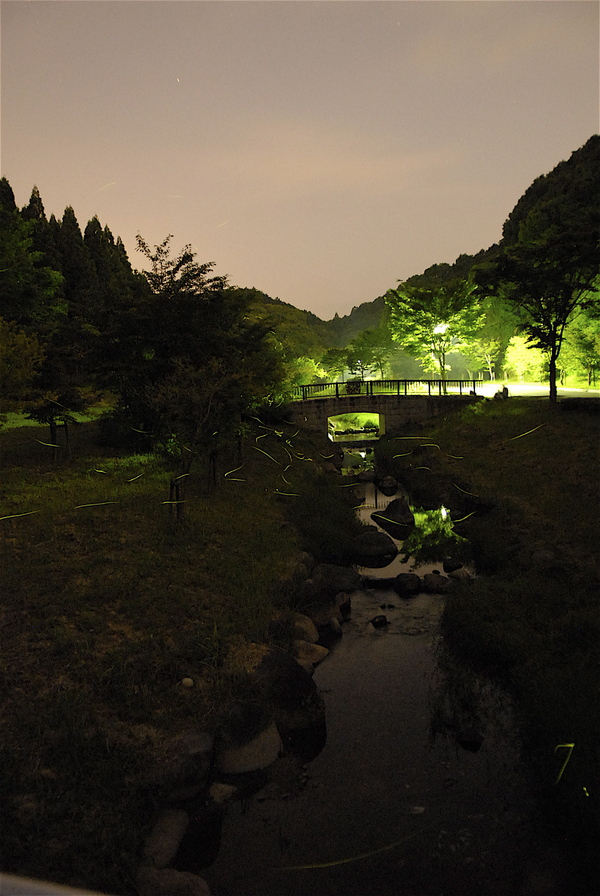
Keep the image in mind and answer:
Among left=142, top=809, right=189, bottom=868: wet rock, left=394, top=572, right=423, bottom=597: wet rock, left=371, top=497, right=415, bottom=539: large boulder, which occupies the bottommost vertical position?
left=142, top=809, right=189, bottom=868: wet rock

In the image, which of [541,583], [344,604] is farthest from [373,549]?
[541,583]

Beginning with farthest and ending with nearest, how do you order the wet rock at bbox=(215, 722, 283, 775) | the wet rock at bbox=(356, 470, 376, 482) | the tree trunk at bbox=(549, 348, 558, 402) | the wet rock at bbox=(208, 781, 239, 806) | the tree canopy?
1. the wet rock at bbox=(356, 470, 376, 482)
2. the tree trunk at bbox=(549, 348, 558, 402)
3. the tree canopy
4. the wet rock at bbox=(215, 722, 283, 775)
5. the wet rock at bbox=(208, 781, 239, 806)

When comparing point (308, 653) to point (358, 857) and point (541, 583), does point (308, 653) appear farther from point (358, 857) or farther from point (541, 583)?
point (541, 583)

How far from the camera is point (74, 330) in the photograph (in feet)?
76.7

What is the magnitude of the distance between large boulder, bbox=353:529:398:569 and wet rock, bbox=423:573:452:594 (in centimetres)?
246

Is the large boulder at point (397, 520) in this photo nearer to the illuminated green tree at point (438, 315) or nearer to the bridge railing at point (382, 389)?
the bridge railing at point (382, 389)

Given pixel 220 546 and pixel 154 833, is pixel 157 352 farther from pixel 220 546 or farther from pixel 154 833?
pixel 154 833

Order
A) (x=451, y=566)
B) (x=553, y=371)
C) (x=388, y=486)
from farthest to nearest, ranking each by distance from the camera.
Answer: (x=553, y=371) → (x=388, y=486) → (x=451, y=566)

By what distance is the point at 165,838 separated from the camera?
748 centimetres

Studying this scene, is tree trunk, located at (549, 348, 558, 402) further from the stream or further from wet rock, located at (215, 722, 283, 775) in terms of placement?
wet rock, located at (215, 722, 283, 775)

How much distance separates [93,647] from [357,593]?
8.43 meters

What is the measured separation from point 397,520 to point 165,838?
16931 millimetres

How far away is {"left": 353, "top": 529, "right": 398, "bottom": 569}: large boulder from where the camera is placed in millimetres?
18859

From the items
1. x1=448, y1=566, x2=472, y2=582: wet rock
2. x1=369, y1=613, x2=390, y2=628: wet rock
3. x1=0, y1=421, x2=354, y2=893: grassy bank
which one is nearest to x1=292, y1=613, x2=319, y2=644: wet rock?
x1=0, y1=421, x2=354, y2=893: grassy bank
